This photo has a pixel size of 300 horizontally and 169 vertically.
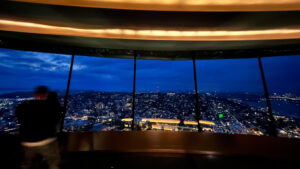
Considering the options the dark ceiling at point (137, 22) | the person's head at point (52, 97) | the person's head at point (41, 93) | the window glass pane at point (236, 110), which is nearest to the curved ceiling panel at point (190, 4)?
the dark ceiling at point (137, 22)

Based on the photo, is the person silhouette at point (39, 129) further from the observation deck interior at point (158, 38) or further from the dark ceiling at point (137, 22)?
the dark ceiling at point (137, 22)

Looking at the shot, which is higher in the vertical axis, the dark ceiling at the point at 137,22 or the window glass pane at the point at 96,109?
the dark ceiling at the point at 137,22

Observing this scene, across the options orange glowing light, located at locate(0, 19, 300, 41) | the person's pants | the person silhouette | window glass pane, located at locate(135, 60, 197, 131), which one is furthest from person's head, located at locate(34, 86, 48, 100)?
window glass pane, located at locate(135, 60, 197, 131)

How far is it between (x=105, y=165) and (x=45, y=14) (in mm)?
3054

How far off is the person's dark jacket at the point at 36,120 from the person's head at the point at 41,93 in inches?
2.5

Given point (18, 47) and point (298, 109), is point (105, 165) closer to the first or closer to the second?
point (18, 47)

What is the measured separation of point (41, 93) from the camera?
1529 millimetres

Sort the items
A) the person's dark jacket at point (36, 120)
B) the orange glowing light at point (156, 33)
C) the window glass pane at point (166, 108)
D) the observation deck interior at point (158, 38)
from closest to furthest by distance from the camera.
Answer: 1. the person's dark jacket at point (36, 120)
2. the observation deck interior at point (158, 38)
3. the orange glowing light at point (156, 33)
4. the window glass pane at point (166, 108)

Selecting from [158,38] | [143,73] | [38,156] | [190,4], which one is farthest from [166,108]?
[143,73]

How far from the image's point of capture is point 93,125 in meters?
3.35

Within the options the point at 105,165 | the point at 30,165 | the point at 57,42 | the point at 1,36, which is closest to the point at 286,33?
the point at 105,165

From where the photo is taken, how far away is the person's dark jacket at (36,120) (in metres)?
1.43

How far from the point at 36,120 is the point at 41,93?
15.2 inches

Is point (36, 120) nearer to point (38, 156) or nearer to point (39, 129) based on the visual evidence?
point (39, 129)
